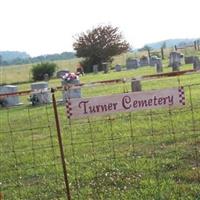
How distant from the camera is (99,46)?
2552 inches

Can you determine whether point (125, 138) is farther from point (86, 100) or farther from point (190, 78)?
point (190, 78)

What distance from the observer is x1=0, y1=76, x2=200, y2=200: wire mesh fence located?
7602 mm

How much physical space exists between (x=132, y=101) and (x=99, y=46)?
58.7m

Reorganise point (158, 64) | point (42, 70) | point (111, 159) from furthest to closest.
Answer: point (42, 70) < point (158, 64) < point (111, 159)

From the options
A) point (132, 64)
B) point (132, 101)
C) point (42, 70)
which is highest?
point (132, 101)

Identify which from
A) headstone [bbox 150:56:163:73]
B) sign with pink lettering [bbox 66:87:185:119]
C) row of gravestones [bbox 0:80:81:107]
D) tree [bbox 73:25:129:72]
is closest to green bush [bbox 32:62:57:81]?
tree [bbox 73:25:129:72]

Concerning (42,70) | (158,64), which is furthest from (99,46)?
(158,64)

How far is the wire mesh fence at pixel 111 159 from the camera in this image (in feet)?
24.9

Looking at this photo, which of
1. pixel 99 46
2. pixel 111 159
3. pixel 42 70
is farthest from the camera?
pixel 99 46

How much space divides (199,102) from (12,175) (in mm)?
8809

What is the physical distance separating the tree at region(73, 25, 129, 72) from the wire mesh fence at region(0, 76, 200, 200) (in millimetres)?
47536

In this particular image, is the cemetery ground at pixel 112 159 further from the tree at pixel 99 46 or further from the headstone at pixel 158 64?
the tree at pixel 99 46

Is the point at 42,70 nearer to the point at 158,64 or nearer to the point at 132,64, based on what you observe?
the point at 132,64

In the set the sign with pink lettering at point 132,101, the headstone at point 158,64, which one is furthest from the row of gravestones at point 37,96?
the sign with pink lettering at point 132,101
